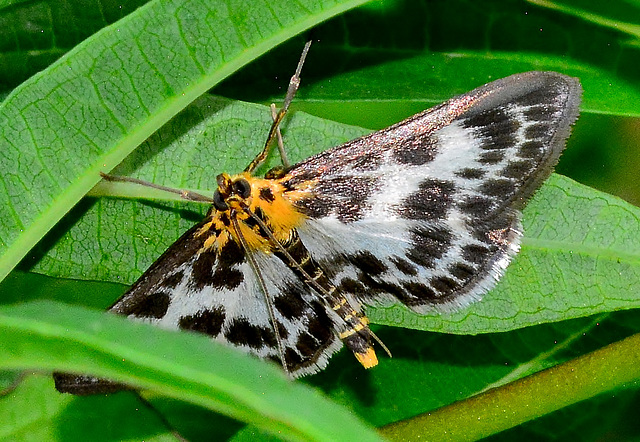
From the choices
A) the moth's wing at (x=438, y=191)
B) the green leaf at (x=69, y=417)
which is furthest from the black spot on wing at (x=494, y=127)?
the green leaf at (x=69, y=417)

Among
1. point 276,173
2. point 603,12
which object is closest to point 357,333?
point 276,173

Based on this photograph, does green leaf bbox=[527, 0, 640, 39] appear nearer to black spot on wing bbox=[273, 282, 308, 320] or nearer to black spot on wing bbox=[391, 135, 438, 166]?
black spot on wing bbox=[391, 135, 438, 166]

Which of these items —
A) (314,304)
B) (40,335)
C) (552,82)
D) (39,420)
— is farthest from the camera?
(314,304)

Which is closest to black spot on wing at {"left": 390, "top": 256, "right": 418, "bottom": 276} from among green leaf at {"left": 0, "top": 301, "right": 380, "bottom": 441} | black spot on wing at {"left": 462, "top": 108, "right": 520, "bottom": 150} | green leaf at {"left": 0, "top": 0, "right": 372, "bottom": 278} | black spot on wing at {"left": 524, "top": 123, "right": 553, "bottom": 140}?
black spot on wing at {"left": 462, "top": 108, "right": 520, "bottom": 150}

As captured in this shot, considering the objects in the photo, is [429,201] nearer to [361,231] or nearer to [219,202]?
[361,231]

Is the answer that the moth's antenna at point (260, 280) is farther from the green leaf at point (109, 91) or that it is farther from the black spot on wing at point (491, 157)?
the black spot on wing at point (491, 157)

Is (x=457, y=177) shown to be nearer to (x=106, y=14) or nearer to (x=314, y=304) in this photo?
(x=314, y=304)

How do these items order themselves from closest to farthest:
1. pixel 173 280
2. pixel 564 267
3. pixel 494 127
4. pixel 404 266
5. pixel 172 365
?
pixel 172 365 → pixel 564 267 → pixel 494 127 → pixel 173 280 → pixel 404 266

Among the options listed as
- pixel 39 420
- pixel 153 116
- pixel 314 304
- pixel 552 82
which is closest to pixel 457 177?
pixel 552 82
